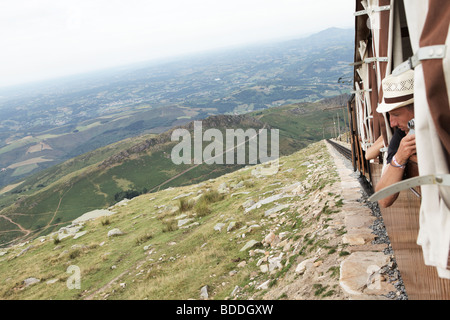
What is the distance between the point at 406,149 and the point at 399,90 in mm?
646

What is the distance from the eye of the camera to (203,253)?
11977 millimetres

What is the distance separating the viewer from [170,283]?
1048 centimetres

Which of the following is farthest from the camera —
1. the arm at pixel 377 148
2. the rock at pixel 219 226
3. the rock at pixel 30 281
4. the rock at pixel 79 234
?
the rock at pixel 79 234

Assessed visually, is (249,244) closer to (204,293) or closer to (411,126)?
(204,293)

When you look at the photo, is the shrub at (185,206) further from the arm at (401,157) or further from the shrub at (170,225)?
the arm at (401,157)

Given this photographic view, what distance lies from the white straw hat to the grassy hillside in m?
3.69

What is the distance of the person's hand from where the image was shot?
299 centimetres

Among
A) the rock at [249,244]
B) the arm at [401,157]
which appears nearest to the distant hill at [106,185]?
the rock at [249,244]

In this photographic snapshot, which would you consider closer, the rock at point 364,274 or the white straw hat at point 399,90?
the white straw hat at point 399,90

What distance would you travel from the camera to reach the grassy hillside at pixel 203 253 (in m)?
8.27

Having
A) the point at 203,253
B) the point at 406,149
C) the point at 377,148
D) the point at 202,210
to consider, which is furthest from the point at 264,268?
the point at 202,210

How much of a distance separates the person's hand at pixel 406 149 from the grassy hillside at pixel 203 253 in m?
3.10
